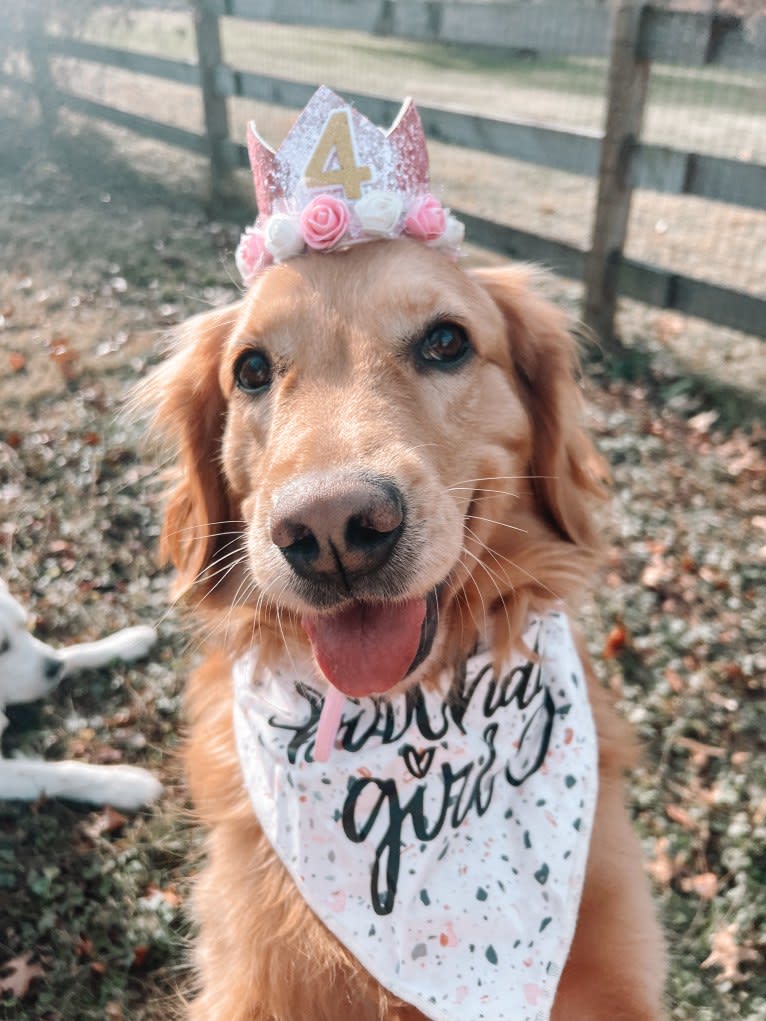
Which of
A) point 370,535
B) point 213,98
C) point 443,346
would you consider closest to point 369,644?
point 370,535

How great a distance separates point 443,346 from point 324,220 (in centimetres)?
44

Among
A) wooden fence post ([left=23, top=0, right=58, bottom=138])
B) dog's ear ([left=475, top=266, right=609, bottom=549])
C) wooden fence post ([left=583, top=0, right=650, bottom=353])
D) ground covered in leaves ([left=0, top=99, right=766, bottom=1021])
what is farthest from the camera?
wooden fence post ([left=23, top=0, right=58, bottom=138])

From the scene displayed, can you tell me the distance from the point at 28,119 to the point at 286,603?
1032cm

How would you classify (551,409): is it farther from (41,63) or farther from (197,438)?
(41,63)

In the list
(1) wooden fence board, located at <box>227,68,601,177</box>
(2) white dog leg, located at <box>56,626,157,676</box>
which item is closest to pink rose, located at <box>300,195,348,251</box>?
(2) white dog leg, located at <box>56,626,157,676</box>

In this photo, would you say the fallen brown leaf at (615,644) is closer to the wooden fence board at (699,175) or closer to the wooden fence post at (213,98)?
the wooden fence board at (699,175)

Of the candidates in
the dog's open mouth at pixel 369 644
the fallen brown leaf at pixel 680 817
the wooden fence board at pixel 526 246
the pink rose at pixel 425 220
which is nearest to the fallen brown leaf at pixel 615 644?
the fallen brown leaf at pixel 680 817

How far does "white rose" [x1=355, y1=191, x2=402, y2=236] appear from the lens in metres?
2.14

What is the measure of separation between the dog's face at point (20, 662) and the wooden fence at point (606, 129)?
14.2 ft

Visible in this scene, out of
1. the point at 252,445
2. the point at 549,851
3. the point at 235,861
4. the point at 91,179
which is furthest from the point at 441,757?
the point at 91,179

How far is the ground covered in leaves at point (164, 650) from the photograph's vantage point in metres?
2.74

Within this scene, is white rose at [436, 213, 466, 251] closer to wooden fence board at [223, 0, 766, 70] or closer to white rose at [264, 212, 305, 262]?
white rose at [264, 212, 305, 262]

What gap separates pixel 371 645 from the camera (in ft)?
6.09

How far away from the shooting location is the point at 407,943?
6.89ft
